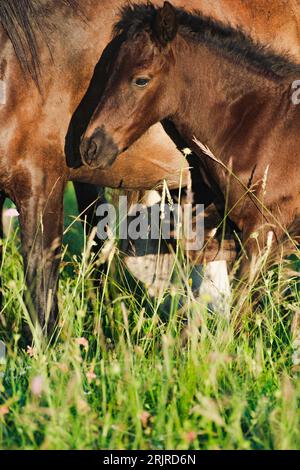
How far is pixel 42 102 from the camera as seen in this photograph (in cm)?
451

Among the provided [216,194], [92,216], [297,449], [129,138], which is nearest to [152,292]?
[92,216]

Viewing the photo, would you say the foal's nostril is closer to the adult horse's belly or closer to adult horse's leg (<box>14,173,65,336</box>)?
adult horse's leg (<box>14,173,65,336</box>)

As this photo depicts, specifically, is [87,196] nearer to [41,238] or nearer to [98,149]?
[41,238]

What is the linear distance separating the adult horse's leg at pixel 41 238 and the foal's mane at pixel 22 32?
1.95 ft

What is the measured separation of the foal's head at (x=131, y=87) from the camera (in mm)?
4422

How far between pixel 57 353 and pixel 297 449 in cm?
149

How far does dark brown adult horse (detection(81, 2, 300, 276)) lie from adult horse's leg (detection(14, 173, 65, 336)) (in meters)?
0.34

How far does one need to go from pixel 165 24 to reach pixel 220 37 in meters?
0.40

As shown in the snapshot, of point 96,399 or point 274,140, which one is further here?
point 274,140

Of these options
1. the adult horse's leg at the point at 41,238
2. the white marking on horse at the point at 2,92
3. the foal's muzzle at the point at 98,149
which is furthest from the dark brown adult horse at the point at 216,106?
the white marking on horse at the point at 2,92

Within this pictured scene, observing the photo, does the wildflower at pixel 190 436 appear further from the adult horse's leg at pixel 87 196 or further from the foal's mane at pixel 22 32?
the adult horse's leg at pixel 87 196

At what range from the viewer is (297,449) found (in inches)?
117

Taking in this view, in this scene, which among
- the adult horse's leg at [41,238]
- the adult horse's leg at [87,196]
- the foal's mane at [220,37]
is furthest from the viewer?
A: the adult horse's leg at [87,196]
